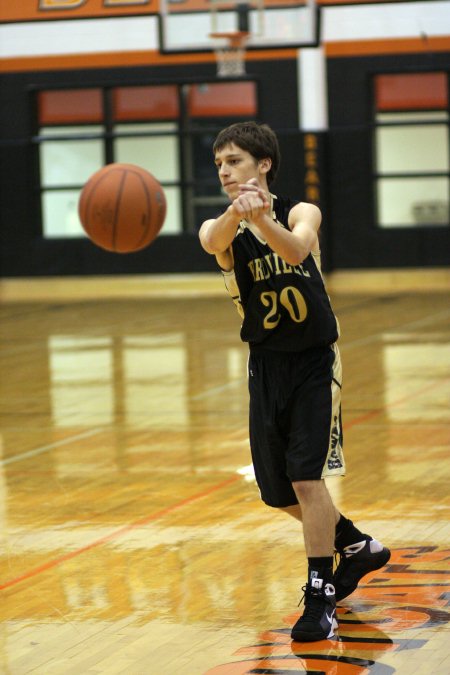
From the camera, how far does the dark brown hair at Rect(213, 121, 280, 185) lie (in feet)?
13.7

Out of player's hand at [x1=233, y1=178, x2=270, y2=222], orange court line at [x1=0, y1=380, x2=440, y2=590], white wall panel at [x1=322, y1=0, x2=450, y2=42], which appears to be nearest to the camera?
player's hand at [x1=233, y1=178, x2=270, y2=222]

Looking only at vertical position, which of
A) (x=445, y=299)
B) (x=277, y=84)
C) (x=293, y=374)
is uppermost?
(x=277, y=84)

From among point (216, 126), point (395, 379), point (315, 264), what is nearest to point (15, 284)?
point (216, 126)

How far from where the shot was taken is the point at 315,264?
4328 millimetres

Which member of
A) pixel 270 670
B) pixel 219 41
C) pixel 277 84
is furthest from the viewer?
pixel 277 84

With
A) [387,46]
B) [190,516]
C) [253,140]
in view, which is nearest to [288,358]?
[253,140]

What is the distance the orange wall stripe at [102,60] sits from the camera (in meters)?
19.8

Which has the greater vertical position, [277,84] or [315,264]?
[277,84]

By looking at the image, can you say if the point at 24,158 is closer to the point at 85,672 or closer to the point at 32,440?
the point at 32,440

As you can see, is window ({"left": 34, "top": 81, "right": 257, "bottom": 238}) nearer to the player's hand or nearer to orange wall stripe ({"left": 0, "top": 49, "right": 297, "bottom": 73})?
orange wall stripe ({"left": 0, "top": 49, "right": 297, "bottom": 73})

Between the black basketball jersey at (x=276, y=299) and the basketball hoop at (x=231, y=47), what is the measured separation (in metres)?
12.6

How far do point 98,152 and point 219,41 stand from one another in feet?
13.1

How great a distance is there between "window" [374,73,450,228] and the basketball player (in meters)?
15.5

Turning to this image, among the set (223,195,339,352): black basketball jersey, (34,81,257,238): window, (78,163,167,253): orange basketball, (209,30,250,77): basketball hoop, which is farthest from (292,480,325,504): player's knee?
(34,81,257,238): window
